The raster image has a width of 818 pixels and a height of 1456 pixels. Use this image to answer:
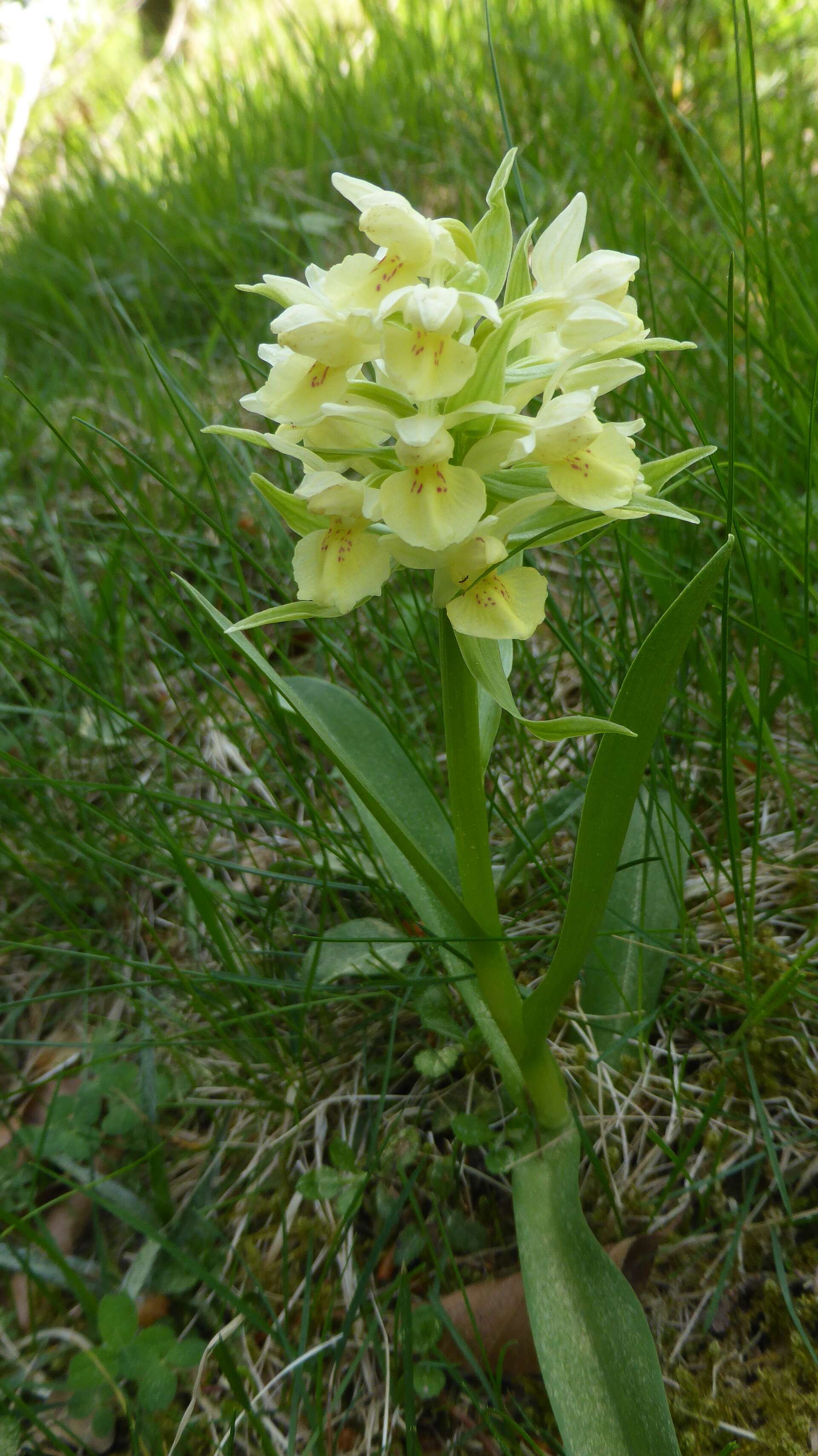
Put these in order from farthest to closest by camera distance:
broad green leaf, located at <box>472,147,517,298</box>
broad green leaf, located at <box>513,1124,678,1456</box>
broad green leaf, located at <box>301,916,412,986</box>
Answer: broad green leaf, located at <box>301,916,412,986</box> < broad green leaf, located at <box>472,147,517,298</box> < broad green leaf, located at <box>513,1124,678,1456</box>

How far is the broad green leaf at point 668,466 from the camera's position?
802 millimetres

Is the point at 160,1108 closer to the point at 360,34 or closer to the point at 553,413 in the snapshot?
the point at 553,413

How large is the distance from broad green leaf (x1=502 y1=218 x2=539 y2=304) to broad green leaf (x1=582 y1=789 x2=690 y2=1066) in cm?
48

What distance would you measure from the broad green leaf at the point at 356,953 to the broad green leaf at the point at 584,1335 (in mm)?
291

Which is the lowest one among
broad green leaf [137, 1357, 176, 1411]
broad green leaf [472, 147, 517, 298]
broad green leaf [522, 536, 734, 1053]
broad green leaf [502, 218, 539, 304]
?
broad green leaf [137, 1357, 176, 1411]

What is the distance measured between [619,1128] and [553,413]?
0.71 metres

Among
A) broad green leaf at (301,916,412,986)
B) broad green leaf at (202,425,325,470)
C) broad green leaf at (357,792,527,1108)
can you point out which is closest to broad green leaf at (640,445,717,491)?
broad green leaf at (202,425,325,470)

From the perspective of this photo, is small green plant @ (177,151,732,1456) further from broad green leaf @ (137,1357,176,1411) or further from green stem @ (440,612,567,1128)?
broad green leaf @ (137,1357,176,1411)

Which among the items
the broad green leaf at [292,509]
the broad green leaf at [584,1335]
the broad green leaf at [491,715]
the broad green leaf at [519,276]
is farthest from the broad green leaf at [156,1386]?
the broad green leaf at [519,276]

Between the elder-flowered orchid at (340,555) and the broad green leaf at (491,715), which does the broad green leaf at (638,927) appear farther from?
the elder-flowered orchid at (340,555)

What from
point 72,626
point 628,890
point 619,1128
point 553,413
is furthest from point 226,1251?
point 72,626

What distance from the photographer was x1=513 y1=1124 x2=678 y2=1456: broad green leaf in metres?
0.73

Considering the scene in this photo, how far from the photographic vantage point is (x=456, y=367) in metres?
0.73

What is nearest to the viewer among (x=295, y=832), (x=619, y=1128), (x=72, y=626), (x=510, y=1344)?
(x=510, y=1344)
